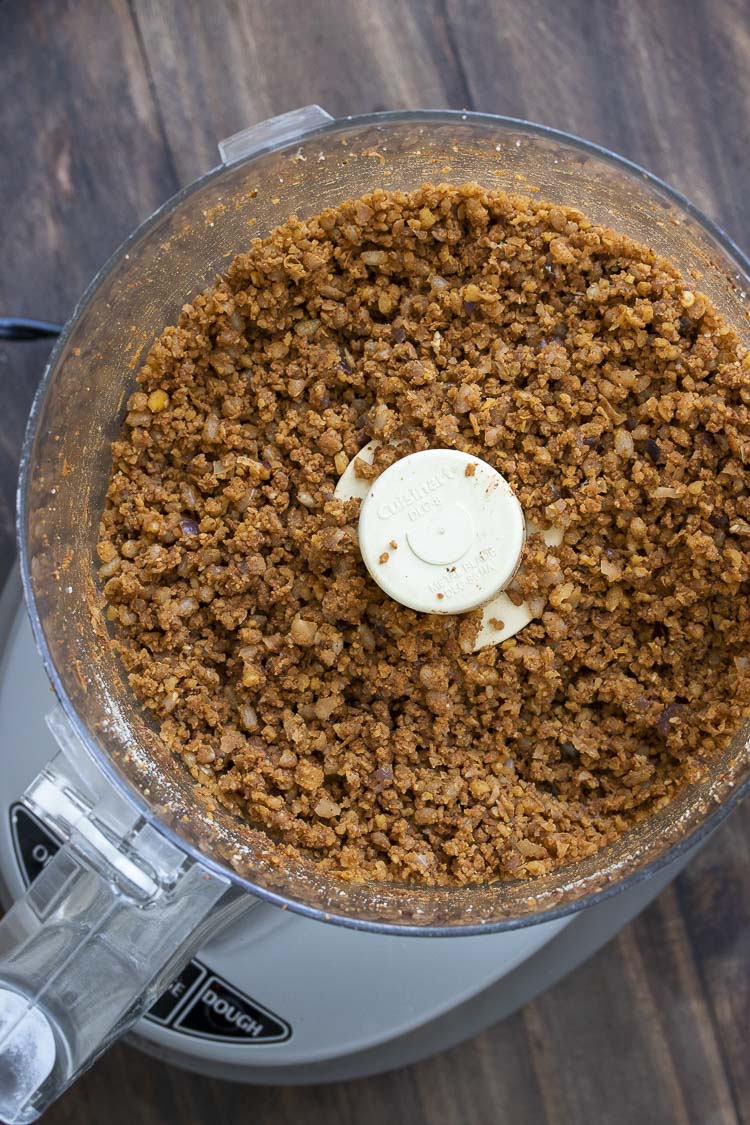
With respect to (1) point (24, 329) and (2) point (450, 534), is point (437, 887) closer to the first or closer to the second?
(2) point (450, 534)

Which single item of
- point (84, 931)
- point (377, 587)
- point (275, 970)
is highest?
point (377, 587)

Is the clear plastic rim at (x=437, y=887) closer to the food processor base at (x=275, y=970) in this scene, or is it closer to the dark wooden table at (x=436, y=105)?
the food processor base at (x=275, y=970)

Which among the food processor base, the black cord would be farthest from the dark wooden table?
the food processor base

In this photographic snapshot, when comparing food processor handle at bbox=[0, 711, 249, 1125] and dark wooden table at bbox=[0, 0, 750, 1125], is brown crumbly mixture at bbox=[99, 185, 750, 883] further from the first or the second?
dark wooden table at bbox=[0, 0, 750, 1125]

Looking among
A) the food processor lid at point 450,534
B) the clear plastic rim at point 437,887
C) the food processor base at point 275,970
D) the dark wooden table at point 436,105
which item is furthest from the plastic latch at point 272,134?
the food processor base at point 275,970

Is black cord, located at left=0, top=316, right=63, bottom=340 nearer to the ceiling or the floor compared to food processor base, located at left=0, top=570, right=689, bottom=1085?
nearer to the ceiling

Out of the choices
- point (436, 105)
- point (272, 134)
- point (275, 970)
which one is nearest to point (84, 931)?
point (275, 970)

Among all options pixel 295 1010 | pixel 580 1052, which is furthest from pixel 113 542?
pixel 580 1052
